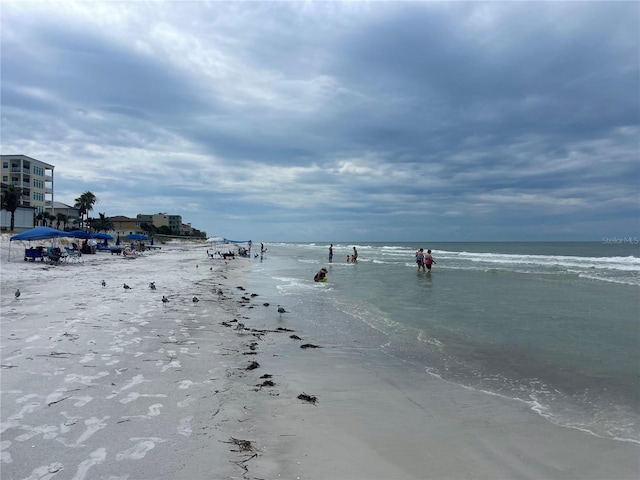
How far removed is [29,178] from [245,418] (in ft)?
241

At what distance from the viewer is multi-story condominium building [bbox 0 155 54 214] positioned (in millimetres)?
57969

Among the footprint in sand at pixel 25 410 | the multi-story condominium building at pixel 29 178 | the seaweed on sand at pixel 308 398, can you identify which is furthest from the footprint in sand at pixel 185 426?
the multi-story condominium building at pixel 29 178

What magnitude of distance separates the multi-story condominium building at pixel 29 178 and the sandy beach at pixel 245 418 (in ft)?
201

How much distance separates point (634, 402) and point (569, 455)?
8.08 feet

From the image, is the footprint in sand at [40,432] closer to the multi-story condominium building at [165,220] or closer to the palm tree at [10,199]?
the palm tree at [10,199]

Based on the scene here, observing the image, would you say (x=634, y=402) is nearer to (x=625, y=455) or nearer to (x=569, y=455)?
(x=625, y=455)

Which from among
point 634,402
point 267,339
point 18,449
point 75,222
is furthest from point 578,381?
point 75,222

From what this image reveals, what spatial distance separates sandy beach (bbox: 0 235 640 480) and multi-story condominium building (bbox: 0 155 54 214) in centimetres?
6136

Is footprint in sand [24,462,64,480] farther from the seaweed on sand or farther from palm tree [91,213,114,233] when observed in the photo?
palm tree [91,213,114,233]

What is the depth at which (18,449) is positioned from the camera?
11.5 feet

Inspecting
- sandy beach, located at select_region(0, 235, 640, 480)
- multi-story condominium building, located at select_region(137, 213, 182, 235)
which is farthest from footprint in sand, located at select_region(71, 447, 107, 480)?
multi-story condominium building, located at select_region(137, 213, 182, 235)

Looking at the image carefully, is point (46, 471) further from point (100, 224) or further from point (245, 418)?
point (100, 224)

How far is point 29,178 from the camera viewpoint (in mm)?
60594

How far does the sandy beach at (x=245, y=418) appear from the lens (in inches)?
139
